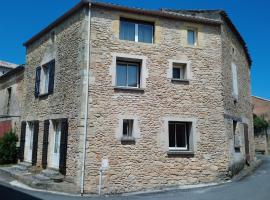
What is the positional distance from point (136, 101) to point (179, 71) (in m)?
2.68

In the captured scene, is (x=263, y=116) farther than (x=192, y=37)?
Yes

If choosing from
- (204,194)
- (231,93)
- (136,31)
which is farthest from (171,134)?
(136,31)

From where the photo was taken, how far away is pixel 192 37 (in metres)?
14.2

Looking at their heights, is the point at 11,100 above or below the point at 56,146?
above

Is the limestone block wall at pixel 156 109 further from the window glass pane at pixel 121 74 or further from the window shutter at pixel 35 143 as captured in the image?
the window shutter at pixel 35 143

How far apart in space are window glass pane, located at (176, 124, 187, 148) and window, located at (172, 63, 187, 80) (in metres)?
2.16

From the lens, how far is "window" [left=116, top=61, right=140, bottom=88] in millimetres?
13125

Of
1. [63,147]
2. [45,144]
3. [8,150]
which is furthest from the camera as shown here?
[8,150]

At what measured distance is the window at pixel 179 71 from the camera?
13.8 m

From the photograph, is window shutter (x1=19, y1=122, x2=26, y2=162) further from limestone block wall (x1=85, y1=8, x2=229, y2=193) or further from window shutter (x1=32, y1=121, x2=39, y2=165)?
limestone block wall (x1=85, y1=8, x2=229, y2=193)

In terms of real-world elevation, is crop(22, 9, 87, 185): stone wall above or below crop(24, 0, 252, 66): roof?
below

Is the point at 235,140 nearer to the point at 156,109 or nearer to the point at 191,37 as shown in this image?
the point at 156,109

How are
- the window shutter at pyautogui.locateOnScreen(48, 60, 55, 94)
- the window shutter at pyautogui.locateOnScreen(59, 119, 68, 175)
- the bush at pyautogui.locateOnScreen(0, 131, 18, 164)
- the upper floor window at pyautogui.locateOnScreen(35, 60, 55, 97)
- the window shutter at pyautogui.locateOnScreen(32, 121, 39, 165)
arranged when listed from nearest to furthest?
1. the window shutter at pyautogui.locateOnScreen(59, 119, 68, 175)
2. the window shutter at pyautogui.locateOnScreen(48, 60, 55, 94)
3. the window shutter at pyautogui.locateOnScreen(32, 121, 39, 165)
4. the upper floor window at pyautogui.locateOnScreen(35, 60, 55, 97)
5. the bush at pyautogui.locateOnScreen(0, 131, 18, 164)

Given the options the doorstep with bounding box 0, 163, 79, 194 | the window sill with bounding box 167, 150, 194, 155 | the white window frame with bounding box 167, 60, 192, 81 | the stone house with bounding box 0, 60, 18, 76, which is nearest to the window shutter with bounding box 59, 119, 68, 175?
the doorstep with bounding box 0, 163, 79, 194
